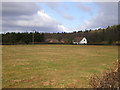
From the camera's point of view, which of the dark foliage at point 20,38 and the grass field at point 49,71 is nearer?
the grass field at point 49,71

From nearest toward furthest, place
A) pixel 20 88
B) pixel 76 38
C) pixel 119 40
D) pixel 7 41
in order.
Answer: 1. pixel 20 88
2. pixel 119 40
3. pixel 7 41
4. pixel 76 38

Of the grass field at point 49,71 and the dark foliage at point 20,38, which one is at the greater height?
the dark foliage at point 20,38

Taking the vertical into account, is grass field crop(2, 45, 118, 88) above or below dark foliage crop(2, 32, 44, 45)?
below

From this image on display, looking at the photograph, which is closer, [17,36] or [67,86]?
[67,86]

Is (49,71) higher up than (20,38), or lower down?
lower down

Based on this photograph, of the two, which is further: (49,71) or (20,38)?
(20,38)

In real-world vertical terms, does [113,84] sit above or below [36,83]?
above

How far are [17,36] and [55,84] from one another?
7204cm

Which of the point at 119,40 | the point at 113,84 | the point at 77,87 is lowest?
the point at 77,87

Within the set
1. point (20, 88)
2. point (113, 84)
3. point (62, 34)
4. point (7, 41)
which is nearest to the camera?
point (113, 84)

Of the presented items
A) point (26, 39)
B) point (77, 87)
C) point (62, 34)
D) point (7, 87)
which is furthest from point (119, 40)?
point (62, 34)

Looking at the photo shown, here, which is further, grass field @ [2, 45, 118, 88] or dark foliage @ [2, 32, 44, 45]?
dark foliage @ [2, 32, 44, 45]

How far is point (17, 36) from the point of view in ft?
249

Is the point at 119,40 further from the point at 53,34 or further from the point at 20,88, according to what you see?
the point at 53,34
